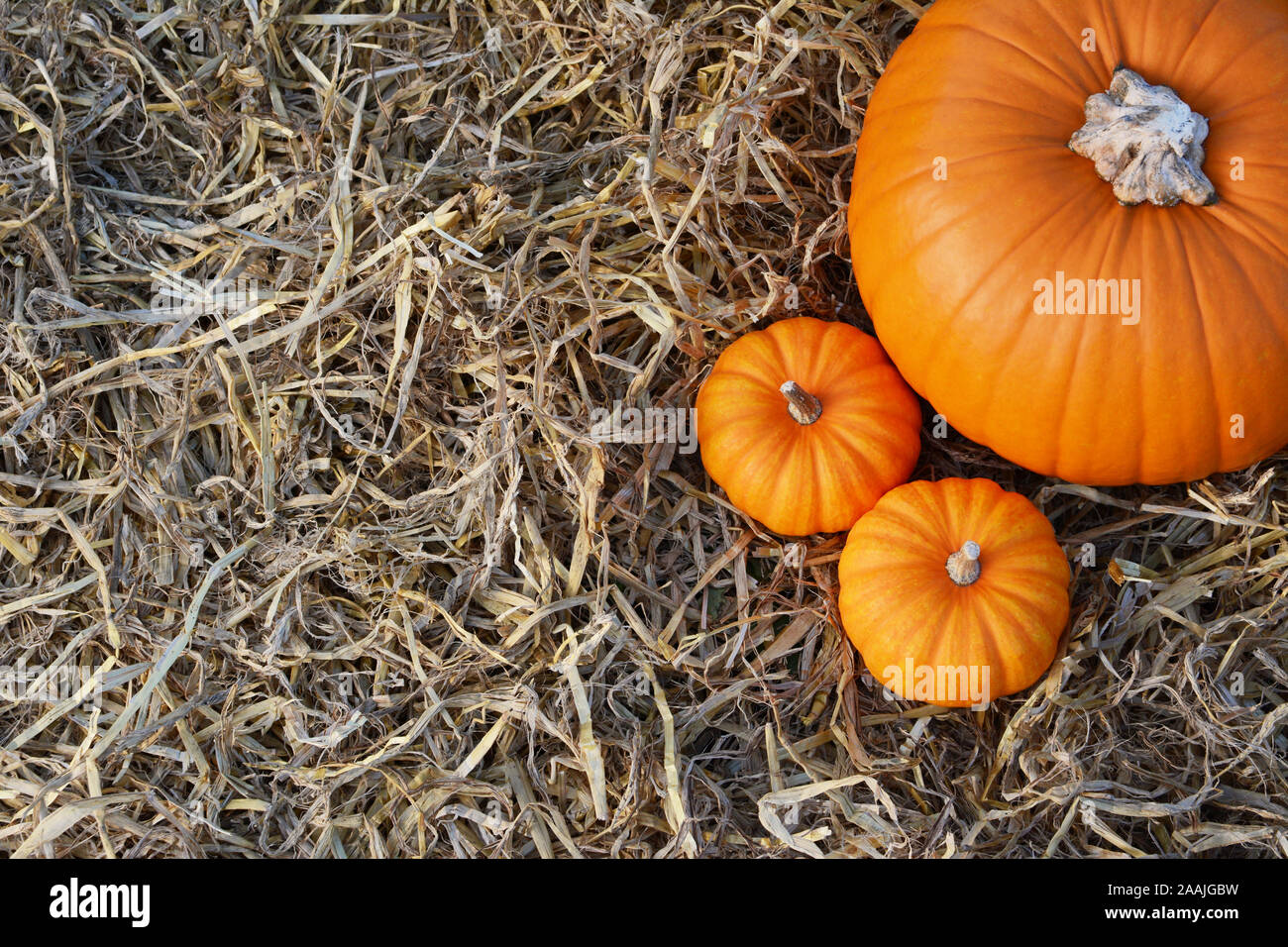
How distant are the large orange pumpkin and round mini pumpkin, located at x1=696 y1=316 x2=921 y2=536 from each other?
0.72 feet

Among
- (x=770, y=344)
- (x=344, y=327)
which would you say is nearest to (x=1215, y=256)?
(x=770, y=344)

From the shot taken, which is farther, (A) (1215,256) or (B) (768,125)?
(B) (768,125)

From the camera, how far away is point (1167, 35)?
2584 millimetres

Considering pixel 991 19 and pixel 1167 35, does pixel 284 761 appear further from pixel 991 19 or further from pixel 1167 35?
pixel 1167 35

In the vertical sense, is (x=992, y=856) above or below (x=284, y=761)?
below

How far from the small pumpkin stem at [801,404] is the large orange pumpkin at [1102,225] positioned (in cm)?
32

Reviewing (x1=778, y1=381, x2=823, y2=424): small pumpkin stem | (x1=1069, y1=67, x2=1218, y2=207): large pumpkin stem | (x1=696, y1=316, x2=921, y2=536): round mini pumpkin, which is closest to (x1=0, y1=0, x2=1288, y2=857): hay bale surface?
(x1=696, y1=316, x2=921, y2=536): round mini pumpkin

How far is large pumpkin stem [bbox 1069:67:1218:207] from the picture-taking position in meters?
2.42

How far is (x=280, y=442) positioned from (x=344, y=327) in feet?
1.37

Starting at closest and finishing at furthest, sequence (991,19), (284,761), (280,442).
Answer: (991,19)
(284,761)
(280,442)

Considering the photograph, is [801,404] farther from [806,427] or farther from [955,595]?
[955,595]

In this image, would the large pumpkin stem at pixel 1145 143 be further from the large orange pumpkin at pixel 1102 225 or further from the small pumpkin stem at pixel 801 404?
the small pumpkin stem at pixel 801 404

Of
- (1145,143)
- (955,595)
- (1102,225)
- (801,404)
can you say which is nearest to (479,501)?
(801,404)

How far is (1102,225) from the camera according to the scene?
2533 millimetres
